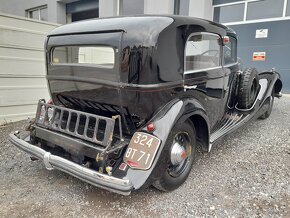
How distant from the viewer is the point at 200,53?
318cm

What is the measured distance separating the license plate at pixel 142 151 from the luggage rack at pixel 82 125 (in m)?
0.13

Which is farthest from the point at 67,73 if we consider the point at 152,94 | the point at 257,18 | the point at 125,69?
the point at 257,18

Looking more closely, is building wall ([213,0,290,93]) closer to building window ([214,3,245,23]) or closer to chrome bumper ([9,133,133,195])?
building window ([214,3,245,23])

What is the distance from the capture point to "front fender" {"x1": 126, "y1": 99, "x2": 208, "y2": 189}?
2246mm

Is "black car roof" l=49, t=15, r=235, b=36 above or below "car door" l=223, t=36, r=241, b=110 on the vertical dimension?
above

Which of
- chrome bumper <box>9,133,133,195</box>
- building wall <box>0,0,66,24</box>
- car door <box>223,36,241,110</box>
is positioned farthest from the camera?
building wall <box>0,0,66,24</box>

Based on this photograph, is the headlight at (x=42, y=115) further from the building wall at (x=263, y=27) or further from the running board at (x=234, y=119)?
the building wall at (x=263, y=27)

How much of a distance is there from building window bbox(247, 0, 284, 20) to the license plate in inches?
295

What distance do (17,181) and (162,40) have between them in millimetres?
2331

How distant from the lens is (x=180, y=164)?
2836 mm

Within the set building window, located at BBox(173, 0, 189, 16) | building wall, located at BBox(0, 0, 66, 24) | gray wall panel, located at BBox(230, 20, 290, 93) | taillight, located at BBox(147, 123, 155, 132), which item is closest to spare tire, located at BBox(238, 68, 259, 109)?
taillight, located at BBox(147, 123, 155, 132)

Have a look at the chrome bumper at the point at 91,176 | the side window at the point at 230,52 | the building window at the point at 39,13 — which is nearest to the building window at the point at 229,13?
the side window at the point at 230,52

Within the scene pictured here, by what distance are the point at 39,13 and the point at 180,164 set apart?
1358 centimetres

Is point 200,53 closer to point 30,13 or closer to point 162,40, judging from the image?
point 162,40
